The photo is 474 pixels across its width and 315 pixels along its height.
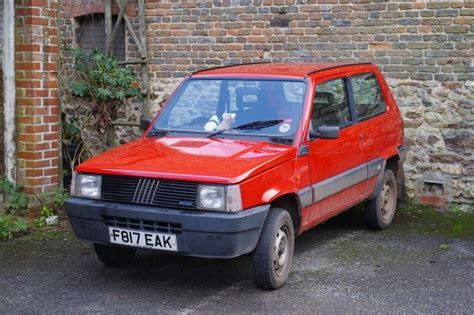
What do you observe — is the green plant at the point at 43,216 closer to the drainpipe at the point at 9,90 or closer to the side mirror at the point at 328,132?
the drainpipe at the point at 9,90

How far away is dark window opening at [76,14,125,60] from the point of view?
35.0 feet

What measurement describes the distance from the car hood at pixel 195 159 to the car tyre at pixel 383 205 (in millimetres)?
2033

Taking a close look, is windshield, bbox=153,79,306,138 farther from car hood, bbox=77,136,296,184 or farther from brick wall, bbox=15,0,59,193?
brick wall, bbox=15,0,59,193

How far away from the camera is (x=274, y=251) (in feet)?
18.2

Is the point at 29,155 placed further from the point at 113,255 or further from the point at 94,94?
the point at 113,255

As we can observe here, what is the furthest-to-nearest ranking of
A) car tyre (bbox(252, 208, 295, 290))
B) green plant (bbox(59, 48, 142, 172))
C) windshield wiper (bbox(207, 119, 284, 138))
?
1. green plant (bbox(59, 48, 142, 172))
2. windshield wiper (bbox(207, 119, 284, 138))
3. car tyre (bbox(252, 208, 295, 290))

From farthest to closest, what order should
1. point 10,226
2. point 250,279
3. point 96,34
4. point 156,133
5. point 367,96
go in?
point 96,34 → point 367,96 → point 10,226 → point 156,133 → point 250,279

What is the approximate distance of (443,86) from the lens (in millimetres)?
8703

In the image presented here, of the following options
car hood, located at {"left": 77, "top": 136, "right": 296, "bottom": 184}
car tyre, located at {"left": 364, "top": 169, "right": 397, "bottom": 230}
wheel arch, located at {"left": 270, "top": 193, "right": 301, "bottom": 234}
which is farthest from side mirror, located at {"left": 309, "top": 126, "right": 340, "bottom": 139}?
car tyre, located at {"left": 364, "top": 169, "right": 397, "bottom": 230}

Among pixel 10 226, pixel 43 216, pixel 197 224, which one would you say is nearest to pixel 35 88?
pixel 43 216

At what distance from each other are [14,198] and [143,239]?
294 centimetres

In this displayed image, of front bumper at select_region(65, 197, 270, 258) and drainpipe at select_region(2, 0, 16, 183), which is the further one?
drainpipe at select_region(2, 0, 16, 183)

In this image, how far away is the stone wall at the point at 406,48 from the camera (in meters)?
8.62

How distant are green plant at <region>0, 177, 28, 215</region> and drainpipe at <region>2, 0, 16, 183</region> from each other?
0.30 feet
